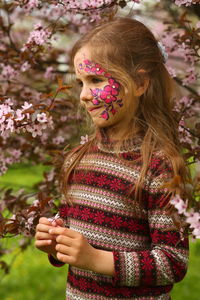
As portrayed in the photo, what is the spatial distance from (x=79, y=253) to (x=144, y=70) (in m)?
0.78

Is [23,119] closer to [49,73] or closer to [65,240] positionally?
[65,240]

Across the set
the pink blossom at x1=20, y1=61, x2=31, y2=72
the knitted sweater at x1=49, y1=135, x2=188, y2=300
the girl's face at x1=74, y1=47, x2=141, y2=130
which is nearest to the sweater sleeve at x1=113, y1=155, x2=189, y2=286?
the knitted sweater at x1=49, y1=135, x2=188, y2=300

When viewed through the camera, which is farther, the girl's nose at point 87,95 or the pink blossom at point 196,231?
the girl's nose at point 87,95

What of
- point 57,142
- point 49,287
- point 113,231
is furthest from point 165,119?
point 49,287

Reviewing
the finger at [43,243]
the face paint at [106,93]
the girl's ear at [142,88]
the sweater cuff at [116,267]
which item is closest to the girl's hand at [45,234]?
the finger at [43,243]

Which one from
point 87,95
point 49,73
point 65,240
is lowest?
point 49,73

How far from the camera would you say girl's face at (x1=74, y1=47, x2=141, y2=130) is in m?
1.91

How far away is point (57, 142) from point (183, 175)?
1.50m

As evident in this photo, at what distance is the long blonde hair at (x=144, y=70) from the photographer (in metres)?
1.93

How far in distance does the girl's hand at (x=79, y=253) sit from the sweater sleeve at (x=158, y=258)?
0.04 meters

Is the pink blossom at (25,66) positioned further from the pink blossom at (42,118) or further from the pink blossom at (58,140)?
the pink blossom at (42,118)

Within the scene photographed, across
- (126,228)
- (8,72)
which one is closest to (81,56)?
(126,228)

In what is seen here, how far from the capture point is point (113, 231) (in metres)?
1.86

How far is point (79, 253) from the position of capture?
5.55ft
